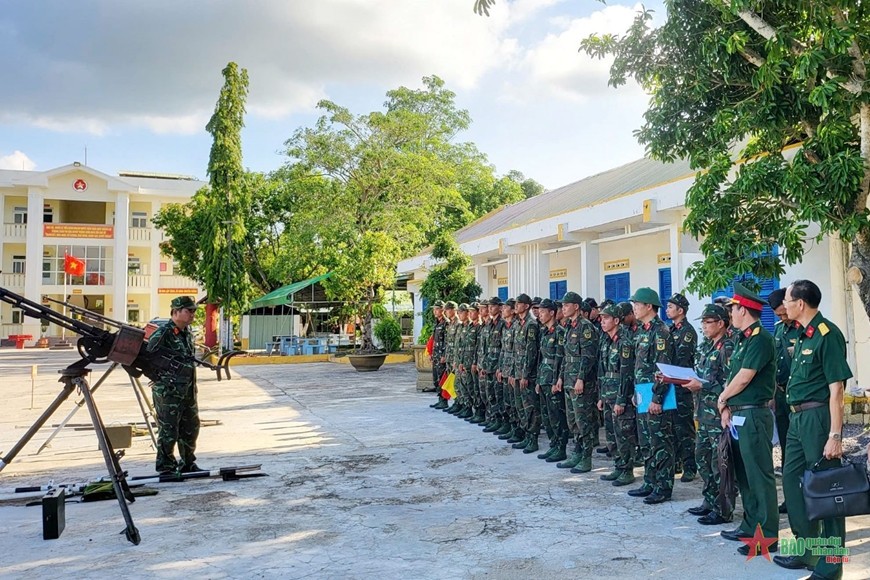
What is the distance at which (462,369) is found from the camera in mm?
9164

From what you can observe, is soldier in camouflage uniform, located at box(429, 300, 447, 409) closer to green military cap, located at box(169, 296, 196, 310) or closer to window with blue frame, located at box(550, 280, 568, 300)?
window with blue frame, located at box(550, 280, 568, 300)

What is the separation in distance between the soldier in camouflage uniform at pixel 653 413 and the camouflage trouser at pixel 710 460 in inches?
14.3

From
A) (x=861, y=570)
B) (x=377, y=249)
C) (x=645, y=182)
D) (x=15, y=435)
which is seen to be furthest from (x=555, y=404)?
(x=377, y=249)

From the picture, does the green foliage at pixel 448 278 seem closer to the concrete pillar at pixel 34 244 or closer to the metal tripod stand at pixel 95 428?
the metal tripod stand at pixel 95 428

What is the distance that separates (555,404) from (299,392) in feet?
24.3

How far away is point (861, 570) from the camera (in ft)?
11.8

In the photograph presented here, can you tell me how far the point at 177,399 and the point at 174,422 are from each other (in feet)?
0.69

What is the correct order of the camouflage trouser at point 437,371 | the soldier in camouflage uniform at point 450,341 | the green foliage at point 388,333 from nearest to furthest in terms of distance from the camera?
the soldier in camouflage uniform at point 450,341, the camouflage trouser at point 437,371, the green foliage at point 388,333

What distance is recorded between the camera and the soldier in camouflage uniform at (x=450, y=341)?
31.5 ft

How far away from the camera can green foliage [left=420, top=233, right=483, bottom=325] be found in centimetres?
1273

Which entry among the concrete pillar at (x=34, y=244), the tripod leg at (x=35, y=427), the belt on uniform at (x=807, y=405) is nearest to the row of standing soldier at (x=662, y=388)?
the belt on uniform at (x=807, y=405)

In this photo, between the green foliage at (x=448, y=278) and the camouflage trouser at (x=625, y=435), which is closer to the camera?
the camouflage trouser at (x=625, y=435)

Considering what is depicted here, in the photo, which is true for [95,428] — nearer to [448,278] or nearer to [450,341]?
[450,341]

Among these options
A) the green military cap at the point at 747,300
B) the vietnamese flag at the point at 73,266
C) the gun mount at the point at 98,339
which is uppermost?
the vietnamese flag at the point at 73,266
